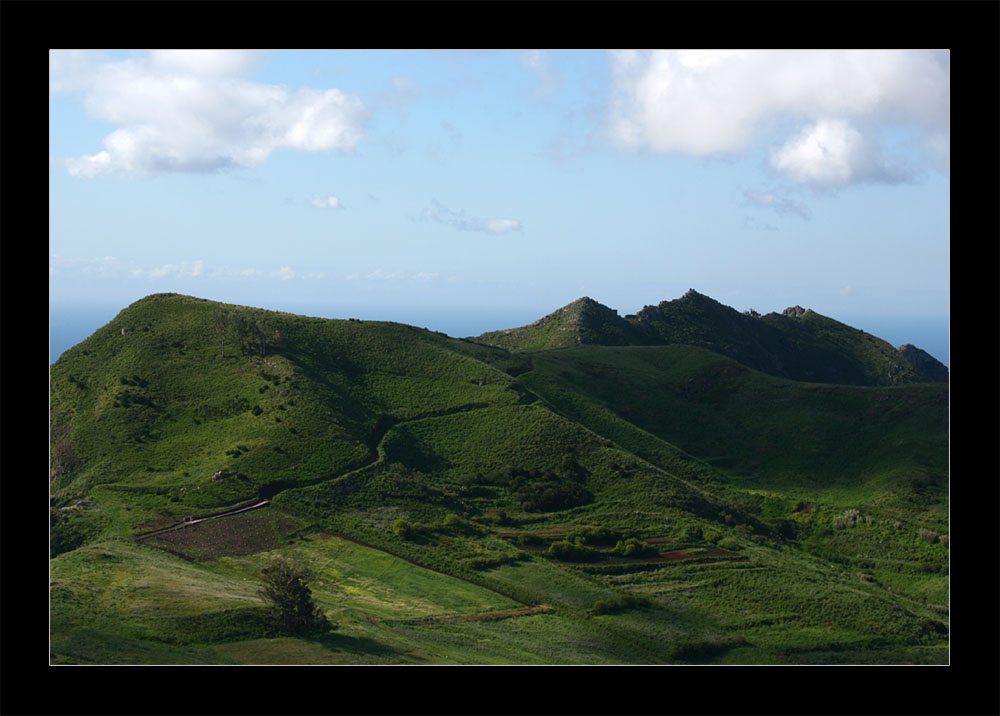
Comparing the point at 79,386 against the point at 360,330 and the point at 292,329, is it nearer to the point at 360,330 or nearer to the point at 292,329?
the point at 292,329

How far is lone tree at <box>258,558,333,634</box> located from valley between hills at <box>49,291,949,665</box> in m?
0.80

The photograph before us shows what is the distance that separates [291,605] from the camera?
47875 millimetres

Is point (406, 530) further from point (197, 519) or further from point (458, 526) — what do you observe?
point (197, 519)

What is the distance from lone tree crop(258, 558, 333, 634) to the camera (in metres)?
47.2

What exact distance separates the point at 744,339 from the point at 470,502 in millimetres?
114325

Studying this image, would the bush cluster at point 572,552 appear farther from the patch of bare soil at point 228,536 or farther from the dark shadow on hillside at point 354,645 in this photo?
the dark shadow on hillside at point 354,645

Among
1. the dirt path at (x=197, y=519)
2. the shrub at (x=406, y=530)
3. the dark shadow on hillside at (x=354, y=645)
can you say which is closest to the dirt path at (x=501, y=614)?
the dark shadow on hillside at (x=354, y=645)

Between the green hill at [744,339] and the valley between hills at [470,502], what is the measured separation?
1125 inches

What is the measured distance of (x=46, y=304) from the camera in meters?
20.2

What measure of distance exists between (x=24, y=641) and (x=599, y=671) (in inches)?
510

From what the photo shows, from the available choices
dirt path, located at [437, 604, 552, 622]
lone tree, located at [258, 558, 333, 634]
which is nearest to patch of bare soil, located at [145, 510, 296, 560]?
lone tree, located at [258, 558, 333, 634]

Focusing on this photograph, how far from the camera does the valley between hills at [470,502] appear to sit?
5269 cm

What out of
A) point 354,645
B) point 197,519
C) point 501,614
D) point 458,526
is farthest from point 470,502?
point 354,645

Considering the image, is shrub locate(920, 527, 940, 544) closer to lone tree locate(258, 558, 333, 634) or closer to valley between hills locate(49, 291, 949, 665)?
valley between hills locate(49, 291, 949, 665)
